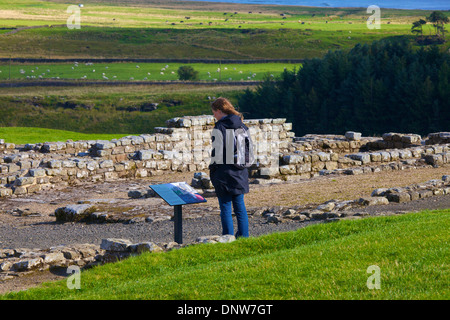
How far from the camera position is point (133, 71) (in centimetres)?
9150

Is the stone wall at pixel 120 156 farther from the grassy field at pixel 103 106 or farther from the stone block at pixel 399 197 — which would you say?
the grassy field at pixel 103 106

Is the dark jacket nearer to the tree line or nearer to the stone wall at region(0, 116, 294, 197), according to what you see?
the stone wall at region(0, 116, 294, 197)

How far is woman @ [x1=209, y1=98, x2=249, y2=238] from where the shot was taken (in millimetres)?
10945

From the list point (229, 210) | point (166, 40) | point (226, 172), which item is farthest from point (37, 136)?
point (166, 40)

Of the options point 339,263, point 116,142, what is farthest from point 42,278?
point 116,142

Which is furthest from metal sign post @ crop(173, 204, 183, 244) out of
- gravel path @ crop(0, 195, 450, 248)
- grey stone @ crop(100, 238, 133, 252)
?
gravel path @ crop(0, 195, 450, 248)

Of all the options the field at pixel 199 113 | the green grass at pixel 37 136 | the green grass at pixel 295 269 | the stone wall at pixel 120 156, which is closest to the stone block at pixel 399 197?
the field at pixel 199 113

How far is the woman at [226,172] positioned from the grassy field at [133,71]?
6926cm

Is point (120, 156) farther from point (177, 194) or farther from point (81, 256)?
point (81, 256)

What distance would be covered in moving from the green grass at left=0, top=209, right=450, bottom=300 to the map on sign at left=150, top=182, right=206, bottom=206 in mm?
1164

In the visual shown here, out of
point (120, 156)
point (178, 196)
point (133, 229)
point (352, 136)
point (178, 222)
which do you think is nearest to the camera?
point (178, 196)

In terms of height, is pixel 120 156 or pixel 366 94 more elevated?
pixel 366 94

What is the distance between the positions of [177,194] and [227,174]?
1.09 m

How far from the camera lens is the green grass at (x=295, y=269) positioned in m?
7.27
